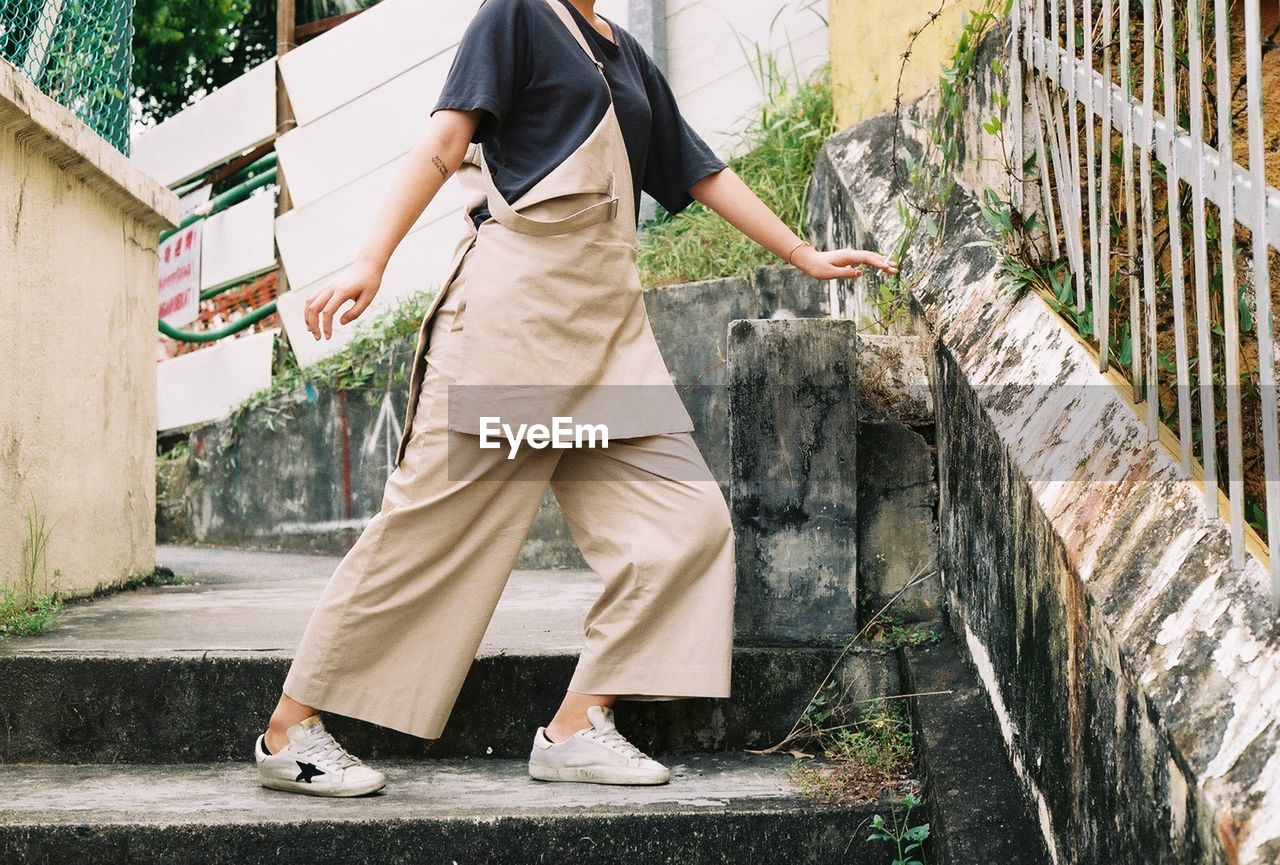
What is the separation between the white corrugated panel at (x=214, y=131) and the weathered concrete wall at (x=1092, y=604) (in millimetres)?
5041

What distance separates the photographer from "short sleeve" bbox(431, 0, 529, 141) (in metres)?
2.17

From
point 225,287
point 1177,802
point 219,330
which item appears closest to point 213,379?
point 219,330

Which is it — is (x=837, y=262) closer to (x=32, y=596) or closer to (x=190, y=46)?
(x=32, y=596)

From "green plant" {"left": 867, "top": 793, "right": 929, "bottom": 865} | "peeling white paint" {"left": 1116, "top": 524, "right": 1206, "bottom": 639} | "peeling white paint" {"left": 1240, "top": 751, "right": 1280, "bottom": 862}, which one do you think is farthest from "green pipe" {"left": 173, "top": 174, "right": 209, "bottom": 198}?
Answer: "peeling white paint" {"left": 1240, "top": 751, "right": 1280, "bottom": 862}

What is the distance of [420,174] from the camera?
7.13 feet

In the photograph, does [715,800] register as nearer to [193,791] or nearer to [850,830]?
[850,830]

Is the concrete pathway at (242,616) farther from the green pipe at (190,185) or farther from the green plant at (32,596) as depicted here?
the green pipe at (190,185)

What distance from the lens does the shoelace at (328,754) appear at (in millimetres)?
2217

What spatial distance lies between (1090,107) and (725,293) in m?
2.27

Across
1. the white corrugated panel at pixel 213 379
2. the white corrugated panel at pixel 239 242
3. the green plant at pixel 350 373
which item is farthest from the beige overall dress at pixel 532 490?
the white corrugated panel at pixel 239 242

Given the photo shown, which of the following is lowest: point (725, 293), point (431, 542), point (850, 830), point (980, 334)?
point (850, 830)

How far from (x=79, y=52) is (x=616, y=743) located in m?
2.62

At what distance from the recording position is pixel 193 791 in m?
2.25

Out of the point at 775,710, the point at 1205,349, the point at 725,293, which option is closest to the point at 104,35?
the point at 725,293
